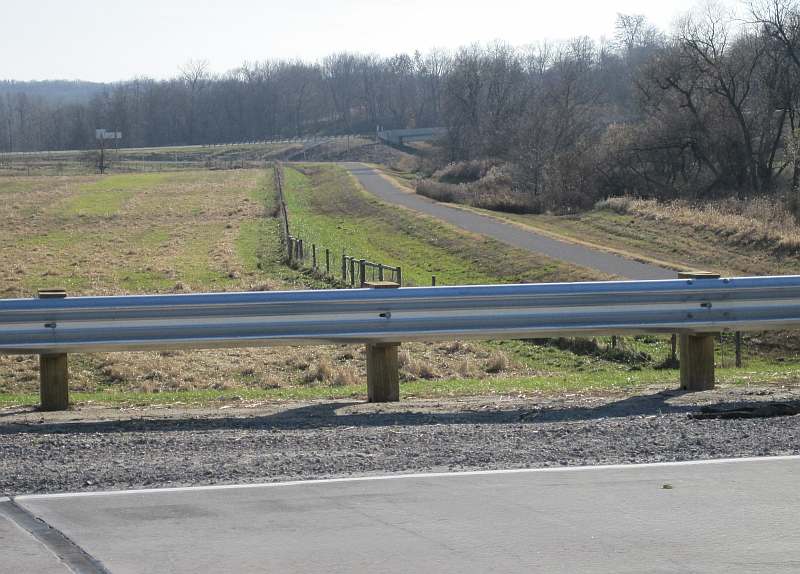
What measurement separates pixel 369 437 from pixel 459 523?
7.21ft

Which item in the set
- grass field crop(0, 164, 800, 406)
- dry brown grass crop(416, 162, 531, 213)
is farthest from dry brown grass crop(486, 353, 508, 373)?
dry brown grass crop(416, 162, 531, 213)

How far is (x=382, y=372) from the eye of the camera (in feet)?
31.5

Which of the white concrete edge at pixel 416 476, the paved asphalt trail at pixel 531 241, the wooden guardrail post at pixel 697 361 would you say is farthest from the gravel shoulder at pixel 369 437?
the paved asphalt trail at pixel 531 241

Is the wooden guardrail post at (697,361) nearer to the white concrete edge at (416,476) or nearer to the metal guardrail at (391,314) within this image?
the metal guardrail at (391,314)

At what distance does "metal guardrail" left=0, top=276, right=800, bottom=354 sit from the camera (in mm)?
9180

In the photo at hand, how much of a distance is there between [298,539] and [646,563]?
1.73m

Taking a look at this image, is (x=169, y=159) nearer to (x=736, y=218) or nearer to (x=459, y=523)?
(x=736, y=218)

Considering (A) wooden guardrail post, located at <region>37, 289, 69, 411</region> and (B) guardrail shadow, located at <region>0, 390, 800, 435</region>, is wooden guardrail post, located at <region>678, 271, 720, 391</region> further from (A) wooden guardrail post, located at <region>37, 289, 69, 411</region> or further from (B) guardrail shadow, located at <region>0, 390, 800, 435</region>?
(A) wooden guardrail post, located at <region>37, 289, 69, 411</region>

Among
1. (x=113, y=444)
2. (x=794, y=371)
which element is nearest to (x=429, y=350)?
(x=794, y=371)

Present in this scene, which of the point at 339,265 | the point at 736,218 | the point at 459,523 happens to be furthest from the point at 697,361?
the point at 736,218

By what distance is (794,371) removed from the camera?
36.7ft

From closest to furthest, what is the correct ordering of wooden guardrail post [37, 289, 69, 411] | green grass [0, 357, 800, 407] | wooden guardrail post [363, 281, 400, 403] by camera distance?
wooden guardrail post [37, 289, 69, 411], wooden guardrail post [363, 281, 400, 403], green grass [0, 357, 800, 407]

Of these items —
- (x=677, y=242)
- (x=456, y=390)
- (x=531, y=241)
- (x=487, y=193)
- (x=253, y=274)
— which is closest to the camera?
(x=456, y=390)

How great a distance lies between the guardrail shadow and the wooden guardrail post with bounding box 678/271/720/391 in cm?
67
